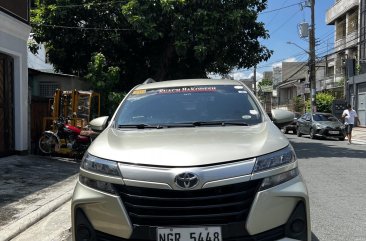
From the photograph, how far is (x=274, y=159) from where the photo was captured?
3.71 metres

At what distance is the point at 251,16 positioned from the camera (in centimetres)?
1652

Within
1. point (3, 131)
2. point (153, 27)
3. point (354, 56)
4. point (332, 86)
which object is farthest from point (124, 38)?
point (332, 86)

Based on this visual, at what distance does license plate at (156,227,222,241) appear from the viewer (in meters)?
3.46

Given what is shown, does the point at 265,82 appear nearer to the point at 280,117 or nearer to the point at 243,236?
the point at 280,117

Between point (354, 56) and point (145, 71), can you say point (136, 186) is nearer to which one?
point (145, 71)

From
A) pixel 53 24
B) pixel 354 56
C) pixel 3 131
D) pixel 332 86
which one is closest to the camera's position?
pixel 3 131

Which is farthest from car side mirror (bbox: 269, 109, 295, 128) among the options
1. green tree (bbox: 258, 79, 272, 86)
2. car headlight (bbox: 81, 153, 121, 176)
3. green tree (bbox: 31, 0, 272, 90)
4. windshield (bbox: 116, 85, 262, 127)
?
green tree (bbox: 258, 79, 272, 86)

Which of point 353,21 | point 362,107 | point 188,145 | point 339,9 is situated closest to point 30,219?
point 188,145

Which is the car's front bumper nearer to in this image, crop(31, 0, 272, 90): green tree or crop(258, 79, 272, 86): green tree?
crop(31, 0, 272, 90): green tree

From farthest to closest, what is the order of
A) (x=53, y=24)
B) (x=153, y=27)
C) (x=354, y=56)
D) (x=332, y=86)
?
(x=332, y=86)
(x=354, y=56)
(x=53, y=24)
(x=153, y=27)

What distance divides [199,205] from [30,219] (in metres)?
3.66

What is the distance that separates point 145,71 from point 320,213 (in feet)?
47.8

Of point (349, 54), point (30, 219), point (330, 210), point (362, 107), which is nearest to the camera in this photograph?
point (30, 219)

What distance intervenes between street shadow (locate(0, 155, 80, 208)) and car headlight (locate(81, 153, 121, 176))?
3.80 m
